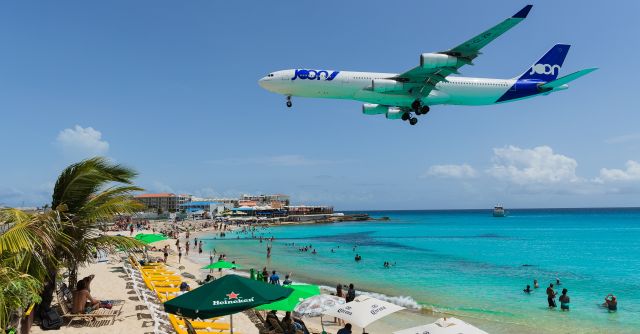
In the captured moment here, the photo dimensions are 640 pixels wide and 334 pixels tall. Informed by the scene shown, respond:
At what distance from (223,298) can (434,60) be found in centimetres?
1825

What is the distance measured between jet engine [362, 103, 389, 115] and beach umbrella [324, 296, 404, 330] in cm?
1982

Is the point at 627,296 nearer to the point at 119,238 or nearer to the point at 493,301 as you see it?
the point at 493,301

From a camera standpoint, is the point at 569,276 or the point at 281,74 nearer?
the point at 281,74

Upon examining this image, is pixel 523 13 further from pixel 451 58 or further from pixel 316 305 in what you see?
pixel 316 305

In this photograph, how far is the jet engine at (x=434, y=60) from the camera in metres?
21.7

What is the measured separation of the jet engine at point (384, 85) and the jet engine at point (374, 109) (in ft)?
16.3

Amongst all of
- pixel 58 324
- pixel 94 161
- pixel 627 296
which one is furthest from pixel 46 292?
pixel 627 296

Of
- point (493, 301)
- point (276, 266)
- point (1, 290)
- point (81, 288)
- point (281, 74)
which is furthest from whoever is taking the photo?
point (276, 266)

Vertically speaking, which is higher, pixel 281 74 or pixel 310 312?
pixel 281 74

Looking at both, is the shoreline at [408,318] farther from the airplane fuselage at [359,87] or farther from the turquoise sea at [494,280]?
the airplane fuselage at [359,87]

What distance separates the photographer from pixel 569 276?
30453 mm

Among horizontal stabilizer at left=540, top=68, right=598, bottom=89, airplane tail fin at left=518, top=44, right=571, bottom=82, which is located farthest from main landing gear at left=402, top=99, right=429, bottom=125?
horizontal stabilizer at left=540, top=68, right=598, bottom=89

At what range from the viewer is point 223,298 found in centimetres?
702

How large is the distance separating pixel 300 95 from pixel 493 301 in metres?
15.6
